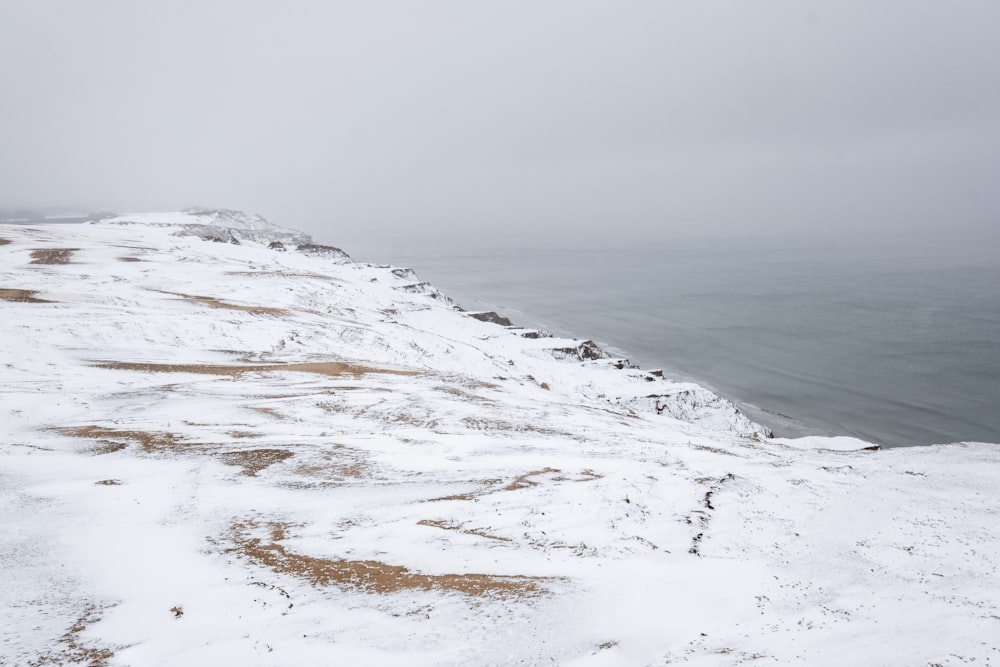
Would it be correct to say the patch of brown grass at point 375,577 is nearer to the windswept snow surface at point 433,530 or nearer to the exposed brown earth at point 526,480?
the windswept snow surface at point 433,530

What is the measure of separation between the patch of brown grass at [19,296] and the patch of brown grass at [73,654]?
34.7m

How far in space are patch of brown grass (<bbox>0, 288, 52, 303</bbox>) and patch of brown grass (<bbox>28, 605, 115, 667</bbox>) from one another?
1364 inches

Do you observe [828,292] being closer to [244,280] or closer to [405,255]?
[244,280]

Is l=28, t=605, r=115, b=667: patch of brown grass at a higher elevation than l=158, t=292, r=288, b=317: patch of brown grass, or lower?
lower

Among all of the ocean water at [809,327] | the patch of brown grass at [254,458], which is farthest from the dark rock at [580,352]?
the patch of brown grass at [254,458]

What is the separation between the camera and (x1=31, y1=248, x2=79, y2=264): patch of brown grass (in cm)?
4869

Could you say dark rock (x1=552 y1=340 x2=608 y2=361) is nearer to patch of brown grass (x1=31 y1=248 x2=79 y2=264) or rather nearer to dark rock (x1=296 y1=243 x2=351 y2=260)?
patch of brown grass (x1=31 y1=248 x2=79 y2=264)

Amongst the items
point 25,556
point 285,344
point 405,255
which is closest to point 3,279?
point 285,344

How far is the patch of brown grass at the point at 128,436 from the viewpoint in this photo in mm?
16703

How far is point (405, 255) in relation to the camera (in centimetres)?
19300

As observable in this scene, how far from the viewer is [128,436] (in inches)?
681

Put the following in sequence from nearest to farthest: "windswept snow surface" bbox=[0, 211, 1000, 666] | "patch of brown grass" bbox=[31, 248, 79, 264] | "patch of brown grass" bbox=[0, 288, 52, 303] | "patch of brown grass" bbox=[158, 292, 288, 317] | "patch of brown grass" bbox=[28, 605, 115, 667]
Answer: "patch of brown grass" bbox=[28, 605, 115, 667], "windswept snow surface" bbox=[0, 211, 1000, 666], "patch of brown grass" bbox=[0, 288, 52, 303], "patch of brown grass" bbox=[158, 292, 288, 317], "patch of brown grass" bbox=[31, 248, 79, 264]

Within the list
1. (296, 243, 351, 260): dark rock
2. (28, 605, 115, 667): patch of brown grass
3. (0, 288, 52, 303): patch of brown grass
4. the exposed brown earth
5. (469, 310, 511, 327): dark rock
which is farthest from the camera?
(296, 243, 351, 260): dark rock

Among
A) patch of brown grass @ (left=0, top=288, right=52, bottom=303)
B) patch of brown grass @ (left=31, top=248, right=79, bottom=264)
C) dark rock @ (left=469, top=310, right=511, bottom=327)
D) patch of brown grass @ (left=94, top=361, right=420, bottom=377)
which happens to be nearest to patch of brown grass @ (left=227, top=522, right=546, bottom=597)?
patch of brown grass @ (left=94, top=361, right=420, bottom=377)
